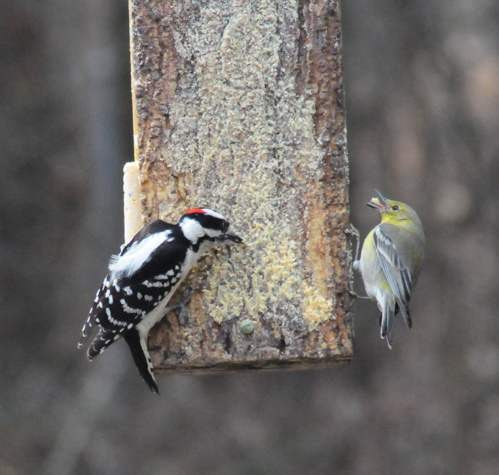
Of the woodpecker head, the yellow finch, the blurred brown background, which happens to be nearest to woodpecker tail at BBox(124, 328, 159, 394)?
the woodpecker head

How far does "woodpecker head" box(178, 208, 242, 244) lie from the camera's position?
580cm

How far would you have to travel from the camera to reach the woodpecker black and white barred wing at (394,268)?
659cm

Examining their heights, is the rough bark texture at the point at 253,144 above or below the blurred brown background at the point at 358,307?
above

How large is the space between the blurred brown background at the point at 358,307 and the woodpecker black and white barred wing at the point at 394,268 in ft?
10.6

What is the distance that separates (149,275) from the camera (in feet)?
19.2

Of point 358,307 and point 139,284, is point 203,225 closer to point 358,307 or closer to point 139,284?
point 139,284

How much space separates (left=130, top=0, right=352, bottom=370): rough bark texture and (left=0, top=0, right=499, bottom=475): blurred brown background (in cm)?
398

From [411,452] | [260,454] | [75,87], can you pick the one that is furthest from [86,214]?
[411,452]

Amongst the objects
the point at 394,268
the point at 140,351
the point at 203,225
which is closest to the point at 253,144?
the point at 203,225

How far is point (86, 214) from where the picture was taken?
10.6 meters

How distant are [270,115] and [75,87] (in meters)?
4.89

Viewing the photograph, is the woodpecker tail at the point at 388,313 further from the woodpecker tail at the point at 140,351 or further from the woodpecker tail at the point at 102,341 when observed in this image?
the woodpecker tail at the point at 102,341

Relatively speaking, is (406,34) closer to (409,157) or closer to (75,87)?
(409,157)

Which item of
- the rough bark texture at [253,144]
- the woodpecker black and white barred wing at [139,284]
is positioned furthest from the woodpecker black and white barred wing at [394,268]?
the woodpecker black and white barred wing at [139,284]
